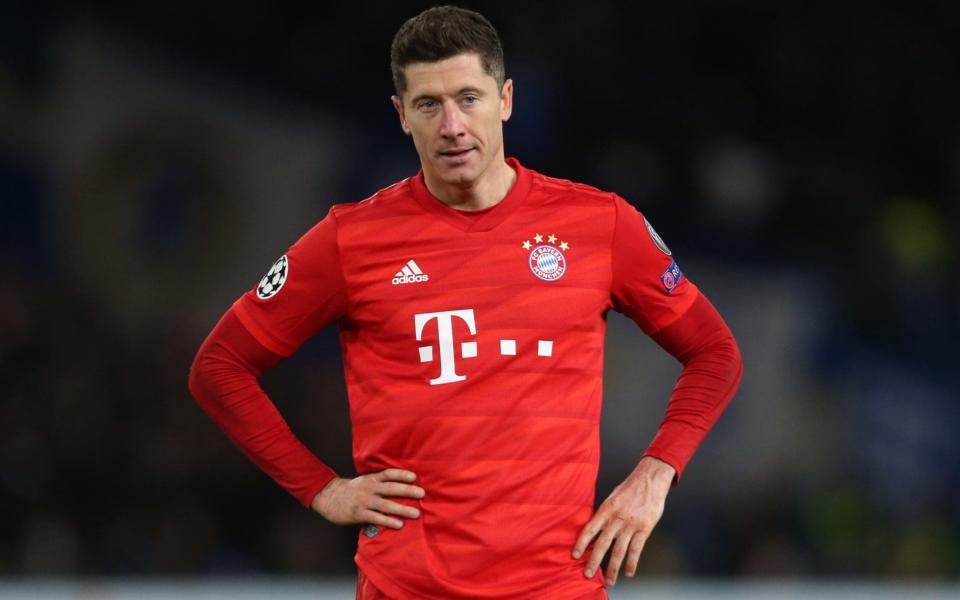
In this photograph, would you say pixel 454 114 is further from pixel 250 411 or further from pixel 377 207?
pixel 250 411

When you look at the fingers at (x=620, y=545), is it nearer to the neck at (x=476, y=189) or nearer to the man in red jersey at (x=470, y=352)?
the man in red jersey at (x=470, y=352)

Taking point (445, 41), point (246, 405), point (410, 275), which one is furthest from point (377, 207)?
point (246, 405)

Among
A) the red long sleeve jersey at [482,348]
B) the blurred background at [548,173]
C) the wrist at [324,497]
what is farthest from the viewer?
the blurred background at [548,173]

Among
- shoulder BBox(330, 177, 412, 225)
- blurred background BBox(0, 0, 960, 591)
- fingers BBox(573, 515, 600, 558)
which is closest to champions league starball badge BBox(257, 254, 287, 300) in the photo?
shoulder BBox(330, 177, 412, 225)

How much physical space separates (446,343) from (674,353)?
612 millimetres

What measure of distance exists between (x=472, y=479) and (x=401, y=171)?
5451 mm

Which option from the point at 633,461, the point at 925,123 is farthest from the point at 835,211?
the point at 633,461

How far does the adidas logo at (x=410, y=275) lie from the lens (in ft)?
10.9

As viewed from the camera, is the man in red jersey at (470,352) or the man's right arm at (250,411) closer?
the man in red jersey at (470,352)

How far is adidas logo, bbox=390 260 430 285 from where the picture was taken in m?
3.32

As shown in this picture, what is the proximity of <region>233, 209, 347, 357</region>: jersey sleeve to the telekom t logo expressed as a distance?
235 mm

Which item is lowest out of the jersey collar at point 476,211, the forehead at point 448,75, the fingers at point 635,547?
the fingers at point 635,547

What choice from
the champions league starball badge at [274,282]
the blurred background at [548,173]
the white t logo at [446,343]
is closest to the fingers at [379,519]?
the white t logo at [446,343]

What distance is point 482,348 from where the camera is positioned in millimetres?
3250
